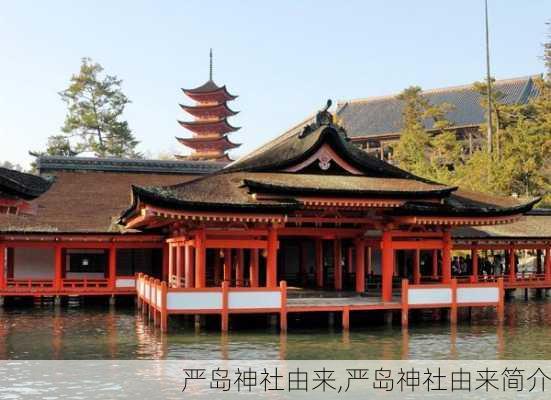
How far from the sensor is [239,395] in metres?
15.5

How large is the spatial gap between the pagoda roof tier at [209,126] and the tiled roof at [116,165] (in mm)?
38178

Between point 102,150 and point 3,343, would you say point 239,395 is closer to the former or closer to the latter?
point 3,343

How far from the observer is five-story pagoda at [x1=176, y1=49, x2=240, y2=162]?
83.9m

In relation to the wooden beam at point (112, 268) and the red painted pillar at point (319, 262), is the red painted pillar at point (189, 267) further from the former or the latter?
the wooden beam at point (112, 268)

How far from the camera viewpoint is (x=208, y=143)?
8438cm

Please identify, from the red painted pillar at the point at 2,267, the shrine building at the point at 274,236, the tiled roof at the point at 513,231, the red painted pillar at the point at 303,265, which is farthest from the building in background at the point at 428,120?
the red painted pillar at the point at 2,267

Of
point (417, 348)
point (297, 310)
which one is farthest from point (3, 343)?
point (417, 348)

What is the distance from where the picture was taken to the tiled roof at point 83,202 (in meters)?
33.7

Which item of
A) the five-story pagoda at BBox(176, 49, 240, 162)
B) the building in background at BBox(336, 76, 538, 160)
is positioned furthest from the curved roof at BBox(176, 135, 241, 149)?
the building in background at BBox(336, 76, 538, 160)

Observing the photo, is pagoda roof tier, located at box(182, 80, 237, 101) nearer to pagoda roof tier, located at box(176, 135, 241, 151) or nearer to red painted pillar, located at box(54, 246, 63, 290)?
pagoda roof tier, located at box(176, 135, 241, 151)

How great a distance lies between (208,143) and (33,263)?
49.6 m

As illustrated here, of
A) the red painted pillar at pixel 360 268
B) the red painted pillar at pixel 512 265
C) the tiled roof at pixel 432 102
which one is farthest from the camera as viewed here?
the tiled roof at pixel 432 102

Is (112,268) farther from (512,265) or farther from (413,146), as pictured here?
(413,146)

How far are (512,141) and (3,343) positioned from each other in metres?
41.8
